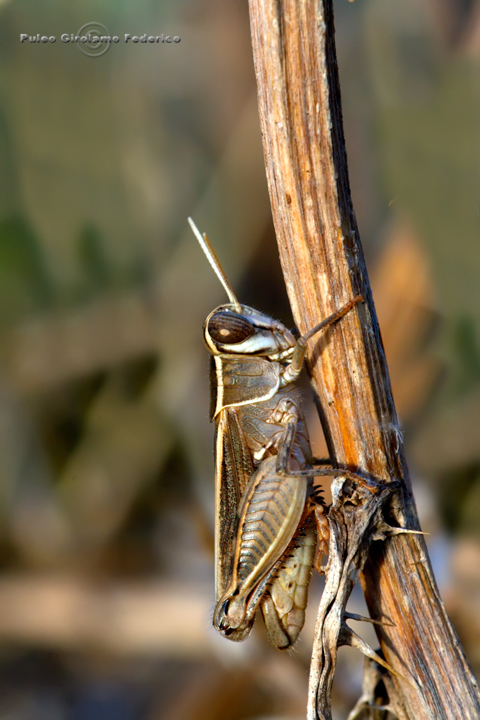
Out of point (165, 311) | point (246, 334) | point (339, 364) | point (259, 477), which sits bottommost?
point (259, 477)

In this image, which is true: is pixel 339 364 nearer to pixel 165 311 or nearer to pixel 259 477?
pixel 259 477

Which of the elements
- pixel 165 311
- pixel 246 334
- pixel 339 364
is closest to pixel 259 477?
pixel 246 334

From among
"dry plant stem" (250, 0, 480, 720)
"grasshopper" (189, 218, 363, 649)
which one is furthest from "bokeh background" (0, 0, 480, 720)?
"dry plant stem" (250, 0, 480, 720)

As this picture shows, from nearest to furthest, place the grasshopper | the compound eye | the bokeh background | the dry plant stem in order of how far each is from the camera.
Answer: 1. the dry plant stem
2. the grasshopper
3. the compound eye
4. the bokeh background

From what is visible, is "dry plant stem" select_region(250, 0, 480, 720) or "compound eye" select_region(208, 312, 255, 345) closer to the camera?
"dry plant stem" select_region(250, 0, 480, 720)

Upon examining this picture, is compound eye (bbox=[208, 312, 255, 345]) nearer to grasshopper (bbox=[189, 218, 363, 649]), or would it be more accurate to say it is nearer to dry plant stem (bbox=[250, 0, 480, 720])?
grasshopper (bbox=[189, 218, 363, 649])

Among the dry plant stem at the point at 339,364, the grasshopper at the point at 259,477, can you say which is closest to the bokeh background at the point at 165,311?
the grasshopper at the point at 259,477

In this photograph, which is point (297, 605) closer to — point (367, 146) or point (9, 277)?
point (9, 277)

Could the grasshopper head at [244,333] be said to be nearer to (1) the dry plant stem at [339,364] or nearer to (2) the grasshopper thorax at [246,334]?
(2) the grasshopper thorax at [246,334]
